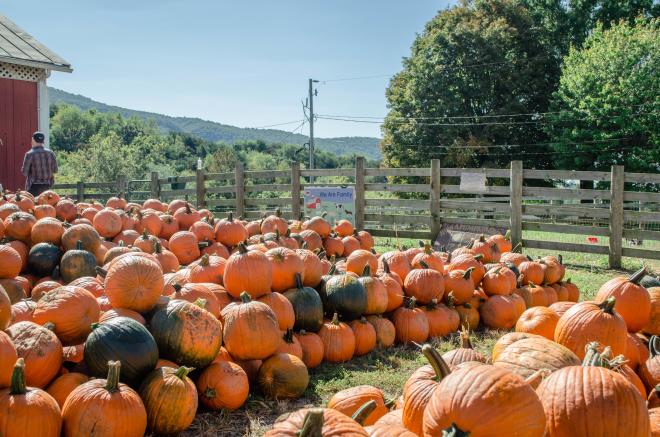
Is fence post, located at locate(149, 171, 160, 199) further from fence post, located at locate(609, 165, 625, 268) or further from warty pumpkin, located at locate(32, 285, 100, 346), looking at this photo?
warty pumpkin, located at locate(32, 285, 100, 346)

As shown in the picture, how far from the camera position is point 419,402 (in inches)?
79.3

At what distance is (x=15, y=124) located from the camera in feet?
42.0

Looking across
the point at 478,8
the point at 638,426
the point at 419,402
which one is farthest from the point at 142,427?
the point at 478,8

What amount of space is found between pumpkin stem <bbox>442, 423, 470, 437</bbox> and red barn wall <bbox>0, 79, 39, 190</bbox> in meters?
13.4

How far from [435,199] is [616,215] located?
3191 millimetres

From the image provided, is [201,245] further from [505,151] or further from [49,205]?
[505,151]

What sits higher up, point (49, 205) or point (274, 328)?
point (49, 205)

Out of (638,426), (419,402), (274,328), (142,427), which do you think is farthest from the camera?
(274,328)

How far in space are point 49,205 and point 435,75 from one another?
25275 mm

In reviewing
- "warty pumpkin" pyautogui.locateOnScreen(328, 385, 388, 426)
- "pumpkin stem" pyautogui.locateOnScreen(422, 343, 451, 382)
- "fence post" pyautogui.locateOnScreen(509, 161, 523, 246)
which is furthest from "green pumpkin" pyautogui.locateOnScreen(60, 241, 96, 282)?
"fence post" pyautogui.locateOnScreen(509, 161, 523, 246)

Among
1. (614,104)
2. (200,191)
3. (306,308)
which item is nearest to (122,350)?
(306,308)

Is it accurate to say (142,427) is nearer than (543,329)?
Yes

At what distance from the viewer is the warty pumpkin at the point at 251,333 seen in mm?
3611

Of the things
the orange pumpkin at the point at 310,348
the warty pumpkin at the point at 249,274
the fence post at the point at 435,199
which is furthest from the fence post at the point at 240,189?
the orange pumpkin at the point at 310,348
